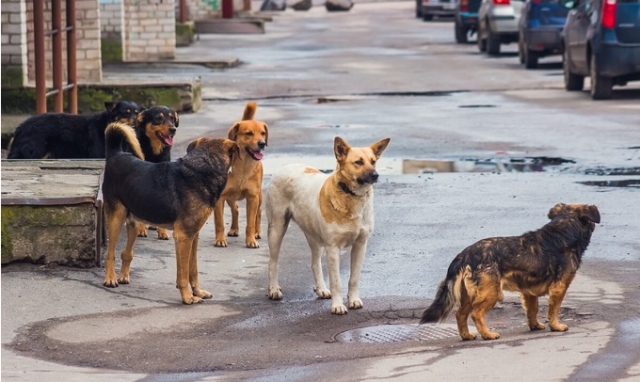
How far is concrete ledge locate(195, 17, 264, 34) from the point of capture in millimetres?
44000

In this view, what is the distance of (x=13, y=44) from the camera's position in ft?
62.7

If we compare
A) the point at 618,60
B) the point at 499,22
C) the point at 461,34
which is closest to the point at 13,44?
the point at 618,60

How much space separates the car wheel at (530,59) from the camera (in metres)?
29.3

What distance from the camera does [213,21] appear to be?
4428 cm

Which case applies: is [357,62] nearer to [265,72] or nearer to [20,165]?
[265,72]

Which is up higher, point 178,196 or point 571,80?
point 178,196

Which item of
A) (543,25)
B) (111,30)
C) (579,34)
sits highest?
(579,34)

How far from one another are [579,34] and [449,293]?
15722 millimetres

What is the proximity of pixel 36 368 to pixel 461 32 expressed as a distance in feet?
105

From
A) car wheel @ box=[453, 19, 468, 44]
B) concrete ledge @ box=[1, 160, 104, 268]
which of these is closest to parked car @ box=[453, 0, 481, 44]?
car wheel @ box=[453, 19, 468, 44]

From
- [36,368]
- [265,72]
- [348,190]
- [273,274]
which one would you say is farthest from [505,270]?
[265,72]

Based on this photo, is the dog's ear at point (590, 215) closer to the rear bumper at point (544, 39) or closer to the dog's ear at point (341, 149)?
the dog's ear at point (341, 149)

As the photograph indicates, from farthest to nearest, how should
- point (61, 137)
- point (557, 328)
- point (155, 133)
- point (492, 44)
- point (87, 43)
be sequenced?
1. point (492, 44)
2. point (87, 43)
3. point (61, 137)
4. point (155, 133)
5. point (557, 328)

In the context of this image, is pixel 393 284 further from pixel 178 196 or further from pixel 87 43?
pixel 87 43
